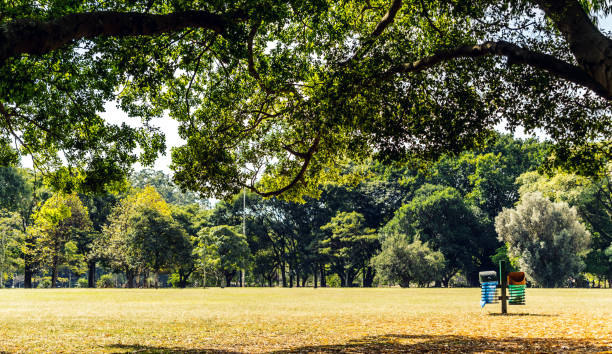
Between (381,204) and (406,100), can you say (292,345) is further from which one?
(381,204)

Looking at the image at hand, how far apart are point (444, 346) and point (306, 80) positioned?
7.93m

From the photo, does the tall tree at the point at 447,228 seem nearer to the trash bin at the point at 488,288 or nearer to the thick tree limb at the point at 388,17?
the trash bin at the point at 488,288

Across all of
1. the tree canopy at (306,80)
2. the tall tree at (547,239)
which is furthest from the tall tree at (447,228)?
the tree canopy at (306,80)

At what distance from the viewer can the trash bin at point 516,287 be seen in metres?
17.1

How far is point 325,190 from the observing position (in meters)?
69.1

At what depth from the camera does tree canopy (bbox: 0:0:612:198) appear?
356 inches

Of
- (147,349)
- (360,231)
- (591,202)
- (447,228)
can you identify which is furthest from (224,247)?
(147,349)

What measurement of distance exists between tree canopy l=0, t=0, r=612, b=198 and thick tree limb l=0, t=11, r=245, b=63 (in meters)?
0.03

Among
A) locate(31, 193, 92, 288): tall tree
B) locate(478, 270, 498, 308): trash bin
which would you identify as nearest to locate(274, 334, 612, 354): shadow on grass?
locate(478, 270, 498, 308): trash bin

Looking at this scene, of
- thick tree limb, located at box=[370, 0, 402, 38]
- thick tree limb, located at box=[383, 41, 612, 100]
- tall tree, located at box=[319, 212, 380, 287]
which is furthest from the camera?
tall tree, located at box=[319, 212, 380, 287]

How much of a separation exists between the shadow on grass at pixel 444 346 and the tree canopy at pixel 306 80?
14.3 feet

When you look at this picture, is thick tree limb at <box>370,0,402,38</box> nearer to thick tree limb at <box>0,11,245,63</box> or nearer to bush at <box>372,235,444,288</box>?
thick tree limb at <box>0,11,245,63</box>

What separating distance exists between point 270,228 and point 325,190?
1037cm

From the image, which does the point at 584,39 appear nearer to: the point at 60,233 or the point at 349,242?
the point at 349,242
